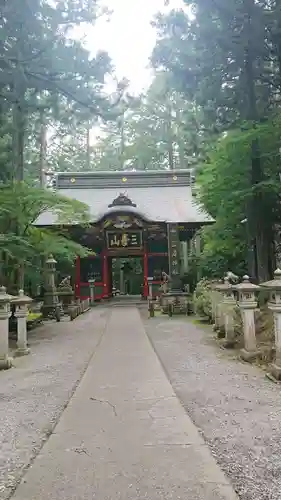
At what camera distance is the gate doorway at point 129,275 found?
2809cm

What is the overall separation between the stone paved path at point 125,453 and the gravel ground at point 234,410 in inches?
5.7

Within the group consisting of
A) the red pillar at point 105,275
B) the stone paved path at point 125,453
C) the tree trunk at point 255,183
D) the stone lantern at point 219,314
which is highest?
the tree trunk at point 255,183

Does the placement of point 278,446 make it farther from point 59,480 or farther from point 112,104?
point 112,104

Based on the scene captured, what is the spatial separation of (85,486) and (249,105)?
9.60 metres

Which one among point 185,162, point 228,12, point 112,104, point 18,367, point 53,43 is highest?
point 185,162

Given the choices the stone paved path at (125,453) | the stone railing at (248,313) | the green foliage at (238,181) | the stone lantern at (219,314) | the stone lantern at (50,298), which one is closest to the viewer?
the stone paved path at (125,453)

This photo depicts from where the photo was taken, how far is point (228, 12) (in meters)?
9.70

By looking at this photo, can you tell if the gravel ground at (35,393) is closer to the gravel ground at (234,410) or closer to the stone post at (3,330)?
the stone post at (3,330)

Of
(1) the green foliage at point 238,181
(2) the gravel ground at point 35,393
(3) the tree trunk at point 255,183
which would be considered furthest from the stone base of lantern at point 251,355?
(3) the tree trunk at point 255,183

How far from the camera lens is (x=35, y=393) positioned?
515cm

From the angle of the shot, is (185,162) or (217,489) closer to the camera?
(217,489)

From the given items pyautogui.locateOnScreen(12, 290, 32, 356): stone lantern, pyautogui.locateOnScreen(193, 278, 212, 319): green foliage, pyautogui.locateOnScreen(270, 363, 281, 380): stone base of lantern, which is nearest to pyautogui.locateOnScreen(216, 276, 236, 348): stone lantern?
pyautogui.locateOnScreen(270, 363, 281, 380): stone base of lantern

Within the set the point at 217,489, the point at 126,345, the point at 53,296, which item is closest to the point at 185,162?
the point at 53,296

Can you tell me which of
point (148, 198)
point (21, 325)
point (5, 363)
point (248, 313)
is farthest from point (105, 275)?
point (248, 313)
